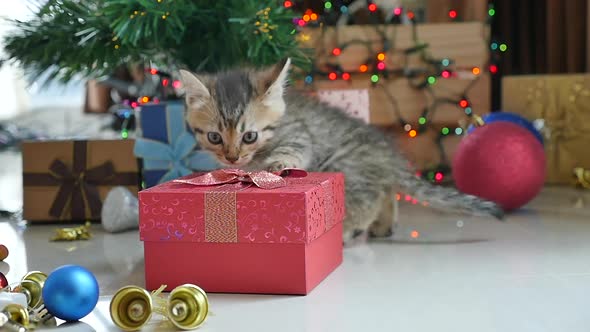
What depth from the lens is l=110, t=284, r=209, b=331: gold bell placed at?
43.3 inches

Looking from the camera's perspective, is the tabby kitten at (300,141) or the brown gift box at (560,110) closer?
the tabby kitten at (300,141)

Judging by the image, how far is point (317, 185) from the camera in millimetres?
1312

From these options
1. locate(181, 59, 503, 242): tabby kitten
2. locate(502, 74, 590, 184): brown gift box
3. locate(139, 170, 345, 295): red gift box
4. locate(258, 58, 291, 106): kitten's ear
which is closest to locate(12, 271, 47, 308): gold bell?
locate(139, 170, 345, 295): red gift box

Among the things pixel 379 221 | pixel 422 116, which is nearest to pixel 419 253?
pixel 379 221

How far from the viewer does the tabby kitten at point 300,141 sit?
148cm

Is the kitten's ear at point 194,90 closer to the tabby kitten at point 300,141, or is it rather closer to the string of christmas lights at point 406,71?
the tabby kitten at point 300,141

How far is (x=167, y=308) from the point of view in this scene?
112 centimetres

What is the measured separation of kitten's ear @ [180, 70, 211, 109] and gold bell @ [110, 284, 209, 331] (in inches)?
19.1

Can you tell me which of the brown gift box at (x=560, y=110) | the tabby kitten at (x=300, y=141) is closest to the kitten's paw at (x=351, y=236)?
the tabby kitten at (x=300, y=141)

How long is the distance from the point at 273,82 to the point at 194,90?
156mm

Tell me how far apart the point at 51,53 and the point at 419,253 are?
0.97 m

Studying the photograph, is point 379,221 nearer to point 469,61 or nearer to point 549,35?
point 469,61

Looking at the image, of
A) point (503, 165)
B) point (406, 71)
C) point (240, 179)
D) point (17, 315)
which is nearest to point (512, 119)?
point (503, 165)

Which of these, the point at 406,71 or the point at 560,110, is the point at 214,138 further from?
the point at 560,110
